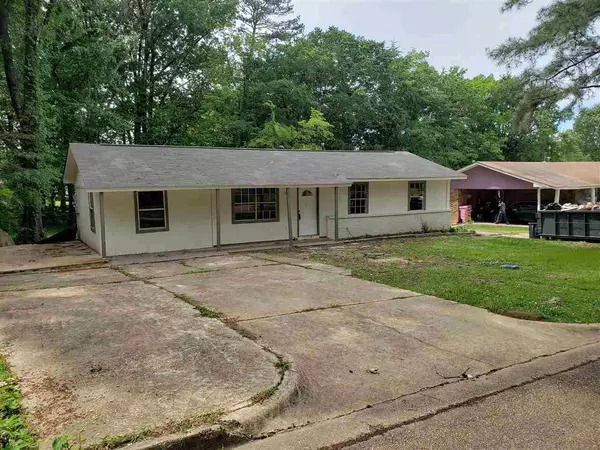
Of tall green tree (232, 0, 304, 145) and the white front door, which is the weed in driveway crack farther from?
tall green tree (232, 0, 304, 145)

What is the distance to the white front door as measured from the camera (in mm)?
16016

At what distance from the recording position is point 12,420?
10.4 ft

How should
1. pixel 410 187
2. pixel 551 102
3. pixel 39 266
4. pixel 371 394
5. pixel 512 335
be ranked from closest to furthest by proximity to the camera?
pixel 371 394 < pixel 512 335 < pixel 551 102 < pixel 39 266 < pixel 410 187

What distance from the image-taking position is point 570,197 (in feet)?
93.6

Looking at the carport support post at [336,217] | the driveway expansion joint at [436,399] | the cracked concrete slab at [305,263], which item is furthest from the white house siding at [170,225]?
the driveway expansion joint at [436,399]

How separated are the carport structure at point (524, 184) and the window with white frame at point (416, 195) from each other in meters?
7.57

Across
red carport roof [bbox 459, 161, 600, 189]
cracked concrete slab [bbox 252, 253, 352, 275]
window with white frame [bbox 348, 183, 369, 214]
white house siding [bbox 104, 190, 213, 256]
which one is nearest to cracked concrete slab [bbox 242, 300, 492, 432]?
cracked concrete slab [bbox 252, 253, 352, 275]

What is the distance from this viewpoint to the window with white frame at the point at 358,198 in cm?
1692

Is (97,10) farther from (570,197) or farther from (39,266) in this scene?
(570,197)

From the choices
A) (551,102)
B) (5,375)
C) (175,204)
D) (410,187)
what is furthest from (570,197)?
(5,375)

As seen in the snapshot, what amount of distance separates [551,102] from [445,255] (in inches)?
205

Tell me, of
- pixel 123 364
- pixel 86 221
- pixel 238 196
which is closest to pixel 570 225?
pixel 238 196

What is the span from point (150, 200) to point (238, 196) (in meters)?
2.82

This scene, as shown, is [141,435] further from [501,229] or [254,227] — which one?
[501,229]
